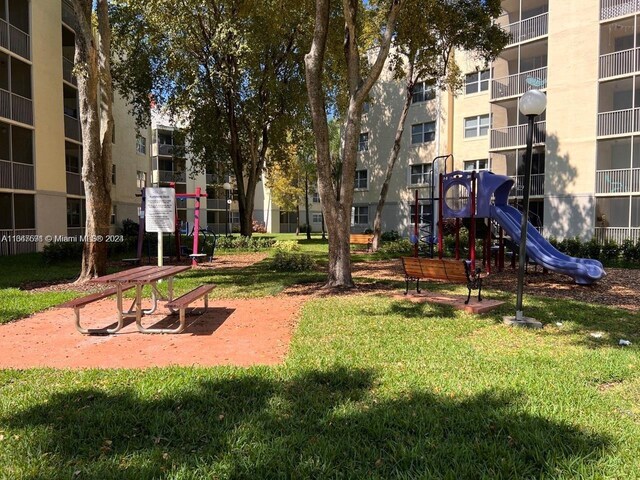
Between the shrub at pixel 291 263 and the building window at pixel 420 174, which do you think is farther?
the building window at pixel 420 174

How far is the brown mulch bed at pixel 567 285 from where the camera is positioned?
973 centimetres

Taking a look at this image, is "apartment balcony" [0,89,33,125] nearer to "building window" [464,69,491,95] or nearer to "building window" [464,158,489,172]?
"building window" [464,158,489,172]

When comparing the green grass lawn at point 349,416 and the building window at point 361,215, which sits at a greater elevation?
the building window at point 361,215

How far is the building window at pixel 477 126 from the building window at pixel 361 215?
11.3 metres

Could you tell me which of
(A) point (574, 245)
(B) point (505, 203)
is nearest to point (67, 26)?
(B) point (505, 203)

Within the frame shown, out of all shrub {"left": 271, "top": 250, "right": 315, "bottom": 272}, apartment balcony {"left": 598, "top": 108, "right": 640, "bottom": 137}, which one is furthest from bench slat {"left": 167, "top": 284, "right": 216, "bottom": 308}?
apartment balcony {"left": 598, "top": 108, "right": 640, "bottom": 137}

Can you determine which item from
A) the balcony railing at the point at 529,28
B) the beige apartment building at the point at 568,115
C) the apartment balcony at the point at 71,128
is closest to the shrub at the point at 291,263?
the beige apartment building at the point at 568,115

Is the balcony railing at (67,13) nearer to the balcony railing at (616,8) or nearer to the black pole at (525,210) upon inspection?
the black pole at (525,210)

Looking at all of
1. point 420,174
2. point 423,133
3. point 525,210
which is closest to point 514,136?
point 423,133

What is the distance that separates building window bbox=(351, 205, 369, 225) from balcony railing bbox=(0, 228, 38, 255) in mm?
24443

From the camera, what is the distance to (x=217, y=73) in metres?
20.6

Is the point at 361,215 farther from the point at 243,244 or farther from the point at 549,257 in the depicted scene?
the point at 549,257

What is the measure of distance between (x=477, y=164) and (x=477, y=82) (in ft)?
17.2

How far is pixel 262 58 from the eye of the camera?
72.1 feet
